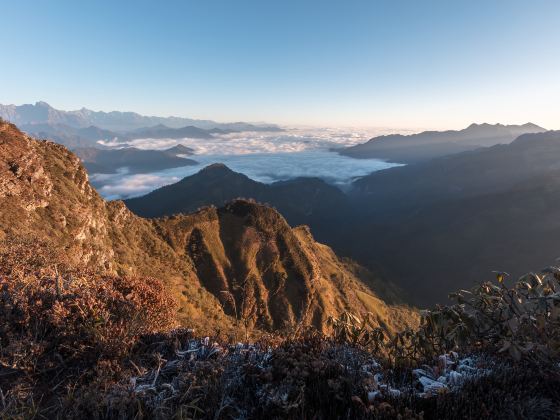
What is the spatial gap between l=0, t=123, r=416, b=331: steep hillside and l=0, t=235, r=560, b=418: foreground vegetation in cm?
152

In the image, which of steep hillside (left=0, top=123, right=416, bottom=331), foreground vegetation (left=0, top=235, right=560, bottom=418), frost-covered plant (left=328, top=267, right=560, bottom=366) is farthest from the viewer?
steep hillside (left=0, top=123, right=416, bottom=331)

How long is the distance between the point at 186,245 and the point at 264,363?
55390 millimetres

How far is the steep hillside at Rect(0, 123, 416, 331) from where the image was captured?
2589 cm

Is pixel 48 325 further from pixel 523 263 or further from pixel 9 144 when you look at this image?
pixel 523 263

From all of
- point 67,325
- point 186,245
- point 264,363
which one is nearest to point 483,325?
point 264,363

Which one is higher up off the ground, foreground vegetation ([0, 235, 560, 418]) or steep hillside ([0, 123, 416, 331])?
foreground vegetation ([0, 235, 560, 418])

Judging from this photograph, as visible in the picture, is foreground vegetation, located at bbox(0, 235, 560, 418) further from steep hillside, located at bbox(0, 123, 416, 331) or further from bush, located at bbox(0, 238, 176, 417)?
steep hillside, located at bbox(0, 123, 416, 331)

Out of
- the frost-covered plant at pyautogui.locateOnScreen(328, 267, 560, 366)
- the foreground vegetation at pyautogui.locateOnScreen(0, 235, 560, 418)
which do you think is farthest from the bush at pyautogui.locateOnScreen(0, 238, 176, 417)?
the frost-covered plant at pyautogui.locateOnScreen(328, 267, 560, 366)

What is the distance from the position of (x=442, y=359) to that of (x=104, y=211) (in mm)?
43932

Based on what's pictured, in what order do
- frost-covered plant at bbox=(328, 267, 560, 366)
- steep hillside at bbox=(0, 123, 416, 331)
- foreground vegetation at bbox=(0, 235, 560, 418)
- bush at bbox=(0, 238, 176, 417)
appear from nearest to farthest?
foreground vegetation at bbox=(0, 235, 560, 418)
bush at bbox=(0, 238, 176, 417)
frost-covered plant at bbox=(328, 267, 560, 366)
steep hillside at bbox=(0, 123, 416, 331)

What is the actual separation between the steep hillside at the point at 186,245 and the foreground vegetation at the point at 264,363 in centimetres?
152

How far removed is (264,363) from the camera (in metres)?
4.47

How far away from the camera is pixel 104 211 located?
135 ft

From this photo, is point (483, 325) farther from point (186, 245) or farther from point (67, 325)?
point (186, 245)
